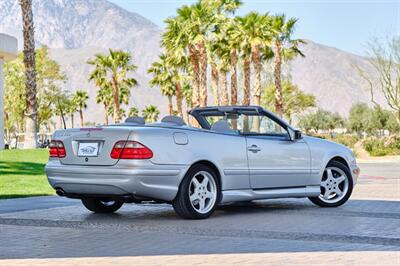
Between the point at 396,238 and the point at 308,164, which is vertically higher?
the point at 308,164

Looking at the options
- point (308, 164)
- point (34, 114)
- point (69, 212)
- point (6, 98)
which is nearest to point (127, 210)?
point (69, 212)

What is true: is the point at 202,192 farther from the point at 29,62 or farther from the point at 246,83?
the point at 246,83

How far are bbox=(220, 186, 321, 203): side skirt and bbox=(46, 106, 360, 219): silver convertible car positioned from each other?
15 millimetres

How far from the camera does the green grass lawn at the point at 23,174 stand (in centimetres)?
1695

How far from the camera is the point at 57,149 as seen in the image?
1127 cm

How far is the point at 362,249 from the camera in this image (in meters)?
8.09

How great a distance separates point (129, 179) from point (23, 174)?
13.5m

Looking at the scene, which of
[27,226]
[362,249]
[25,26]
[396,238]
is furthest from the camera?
[25,26]

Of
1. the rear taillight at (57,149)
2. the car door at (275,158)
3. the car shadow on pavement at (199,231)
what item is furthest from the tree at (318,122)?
the rear taillight at (57,149)

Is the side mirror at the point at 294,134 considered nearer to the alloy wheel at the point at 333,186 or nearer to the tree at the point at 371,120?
the alloy wheel at the point at 333,186

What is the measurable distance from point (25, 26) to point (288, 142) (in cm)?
2817

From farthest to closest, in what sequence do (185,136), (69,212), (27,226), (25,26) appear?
1. (25,26)
2. (69,212)
3. (185,136)
4. (27,226)

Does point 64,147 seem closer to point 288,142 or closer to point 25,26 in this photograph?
point 288,142

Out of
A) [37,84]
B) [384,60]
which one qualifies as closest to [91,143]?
[384,60]
